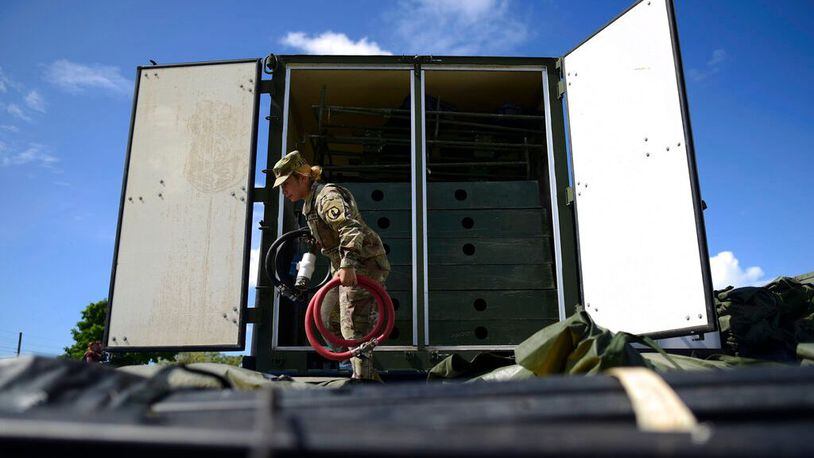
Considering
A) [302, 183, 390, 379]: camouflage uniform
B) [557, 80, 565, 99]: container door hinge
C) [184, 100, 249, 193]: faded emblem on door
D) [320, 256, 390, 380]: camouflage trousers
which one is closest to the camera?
[320, 256, 390, 380]: camouflage trousers

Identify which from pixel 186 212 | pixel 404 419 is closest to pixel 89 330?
pixel 186 212

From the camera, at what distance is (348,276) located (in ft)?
13.6

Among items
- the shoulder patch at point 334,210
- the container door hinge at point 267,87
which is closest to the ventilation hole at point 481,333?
the shoulder patch at point 334,210

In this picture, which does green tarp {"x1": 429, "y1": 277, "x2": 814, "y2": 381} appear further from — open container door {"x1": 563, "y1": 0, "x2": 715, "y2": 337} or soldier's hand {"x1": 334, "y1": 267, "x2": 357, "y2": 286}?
soldier's hand {"x1": 334, "y1": 267, "x2": 357, "y2": 286}

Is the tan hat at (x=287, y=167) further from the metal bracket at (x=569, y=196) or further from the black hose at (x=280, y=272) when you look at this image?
the metal bracket at (x=569, y=196)

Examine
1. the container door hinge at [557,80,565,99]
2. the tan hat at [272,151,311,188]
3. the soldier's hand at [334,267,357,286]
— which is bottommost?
the soldier's hand at [334,267,357,286]

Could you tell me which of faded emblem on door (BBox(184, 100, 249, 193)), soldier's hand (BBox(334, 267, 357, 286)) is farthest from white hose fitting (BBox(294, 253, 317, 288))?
faded emblem on door (BBox(184, 100, 249, 193))

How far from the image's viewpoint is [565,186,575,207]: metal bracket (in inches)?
179

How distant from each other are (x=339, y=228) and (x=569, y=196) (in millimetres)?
1734

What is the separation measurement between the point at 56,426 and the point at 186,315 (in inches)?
139

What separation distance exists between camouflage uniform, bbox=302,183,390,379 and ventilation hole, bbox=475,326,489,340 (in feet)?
3.11

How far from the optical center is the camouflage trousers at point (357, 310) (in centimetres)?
409

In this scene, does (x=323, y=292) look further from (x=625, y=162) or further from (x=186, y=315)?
(x=625, y=162)

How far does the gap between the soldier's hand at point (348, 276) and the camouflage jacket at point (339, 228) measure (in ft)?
0.12
